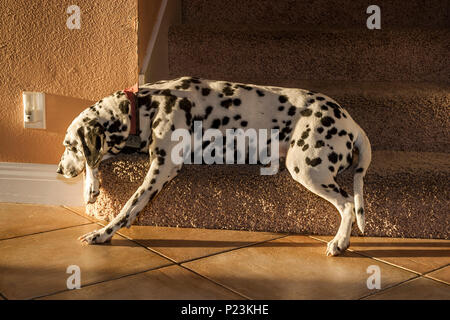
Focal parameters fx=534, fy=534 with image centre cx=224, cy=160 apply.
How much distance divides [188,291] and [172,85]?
951mm

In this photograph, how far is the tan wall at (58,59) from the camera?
8.55 ft

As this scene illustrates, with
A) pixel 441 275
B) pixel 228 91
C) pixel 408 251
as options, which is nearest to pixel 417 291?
pixel 441 275

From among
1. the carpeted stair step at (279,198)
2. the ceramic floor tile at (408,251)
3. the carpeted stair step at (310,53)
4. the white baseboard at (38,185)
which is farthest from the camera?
the carpeted stair step at (310,53)

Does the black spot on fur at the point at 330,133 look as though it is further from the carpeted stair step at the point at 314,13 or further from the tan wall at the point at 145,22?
the carpeted stair step at the point at 314,13

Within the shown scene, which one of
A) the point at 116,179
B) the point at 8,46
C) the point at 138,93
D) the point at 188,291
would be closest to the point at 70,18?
the point at 8,46

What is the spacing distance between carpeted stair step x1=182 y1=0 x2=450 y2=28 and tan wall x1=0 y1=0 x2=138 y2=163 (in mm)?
866

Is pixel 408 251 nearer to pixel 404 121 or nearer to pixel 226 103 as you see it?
pixel 404 121

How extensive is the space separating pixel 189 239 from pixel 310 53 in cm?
Result: 130

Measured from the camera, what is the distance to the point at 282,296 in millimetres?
1754

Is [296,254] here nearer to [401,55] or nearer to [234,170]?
[234,170]

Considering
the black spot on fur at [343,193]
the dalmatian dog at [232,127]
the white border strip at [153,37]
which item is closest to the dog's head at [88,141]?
the dalmatian dog at [232,127]

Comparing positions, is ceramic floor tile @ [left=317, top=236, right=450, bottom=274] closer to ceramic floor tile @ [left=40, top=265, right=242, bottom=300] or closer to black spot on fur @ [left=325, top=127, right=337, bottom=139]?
black spot on fur @ [left=325, top=127, right=337, bottom=139]

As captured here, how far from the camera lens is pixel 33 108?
2.72 m

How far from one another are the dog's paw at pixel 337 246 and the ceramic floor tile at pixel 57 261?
643mm
